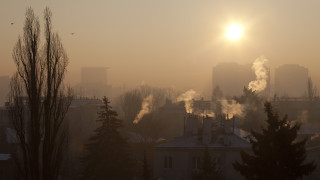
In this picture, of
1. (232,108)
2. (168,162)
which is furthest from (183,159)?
(232,108)

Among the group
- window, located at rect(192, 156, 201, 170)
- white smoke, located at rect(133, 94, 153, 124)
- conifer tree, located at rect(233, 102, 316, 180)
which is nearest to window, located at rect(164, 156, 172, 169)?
window, located at rect(192, 156, 201, 170)

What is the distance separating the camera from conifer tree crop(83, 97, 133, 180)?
45031mm

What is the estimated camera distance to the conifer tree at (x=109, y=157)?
1773 inches

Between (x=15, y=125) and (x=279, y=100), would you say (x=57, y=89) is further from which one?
(x=279, y=100)

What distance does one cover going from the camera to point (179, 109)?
5138 inches

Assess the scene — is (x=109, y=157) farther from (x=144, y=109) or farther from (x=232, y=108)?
(x=144, y=109)

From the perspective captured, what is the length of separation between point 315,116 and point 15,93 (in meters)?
95.3

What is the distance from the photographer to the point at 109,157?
1784 inches

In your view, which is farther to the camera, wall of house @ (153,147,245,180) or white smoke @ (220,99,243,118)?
white smoke @ (220,99,243,118)

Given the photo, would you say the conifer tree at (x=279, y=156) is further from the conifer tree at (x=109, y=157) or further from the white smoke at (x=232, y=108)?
the white smoke at (x=232, y=108)

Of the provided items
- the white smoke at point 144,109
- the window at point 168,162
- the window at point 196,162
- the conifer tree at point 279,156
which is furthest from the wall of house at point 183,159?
the white smoke at point 144,109

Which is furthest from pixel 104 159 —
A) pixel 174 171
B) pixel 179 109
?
pixel 179 109

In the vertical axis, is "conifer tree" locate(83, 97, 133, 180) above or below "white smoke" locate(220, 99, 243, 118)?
below

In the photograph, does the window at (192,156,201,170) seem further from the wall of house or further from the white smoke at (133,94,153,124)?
the white smoke at (133,94,153,124)
